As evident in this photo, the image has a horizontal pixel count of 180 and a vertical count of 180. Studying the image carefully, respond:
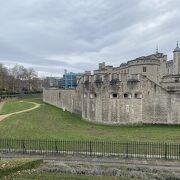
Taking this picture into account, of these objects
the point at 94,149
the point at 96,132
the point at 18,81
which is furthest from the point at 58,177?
the point at 18,81

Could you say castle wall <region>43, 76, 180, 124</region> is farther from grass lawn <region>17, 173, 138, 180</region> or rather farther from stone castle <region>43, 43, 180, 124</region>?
grass lawn <region>17, 173, 138, 180</region>

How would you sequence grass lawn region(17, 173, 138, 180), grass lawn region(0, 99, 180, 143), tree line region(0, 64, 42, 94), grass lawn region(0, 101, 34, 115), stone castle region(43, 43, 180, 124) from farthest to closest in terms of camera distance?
tree line region(0, 64, 42, 94)
grass lawn region(0, 101, 34, 115)
stone castle region(43, 43, 180, 124)
grass lawn region(0, 99, 180, 143)
grass lawn region(17, 173, 138, 180)

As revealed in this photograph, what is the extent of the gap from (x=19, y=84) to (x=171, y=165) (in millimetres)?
101292

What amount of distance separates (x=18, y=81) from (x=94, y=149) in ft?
321

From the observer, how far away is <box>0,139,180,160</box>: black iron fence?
19.2 meters

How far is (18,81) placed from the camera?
376ft

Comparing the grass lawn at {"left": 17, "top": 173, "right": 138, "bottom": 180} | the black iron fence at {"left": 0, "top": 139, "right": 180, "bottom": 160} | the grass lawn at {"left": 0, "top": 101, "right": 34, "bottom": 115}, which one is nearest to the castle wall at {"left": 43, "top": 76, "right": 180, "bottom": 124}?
the black iron fence at {"left": 0, "top": 139, "right": 180, "bottom": 160}

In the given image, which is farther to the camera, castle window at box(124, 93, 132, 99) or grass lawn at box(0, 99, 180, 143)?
castle window at box(124, 93, 132, 99)

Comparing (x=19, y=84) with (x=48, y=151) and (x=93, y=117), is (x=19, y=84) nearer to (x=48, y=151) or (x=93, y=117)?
(x=93, y=117)

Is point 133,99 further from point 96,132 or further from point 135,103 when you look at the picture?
point 96,132

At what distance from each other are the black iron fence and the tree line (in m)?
71.1

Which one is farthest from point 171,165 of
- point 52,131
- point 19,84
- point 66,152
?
point 19,84

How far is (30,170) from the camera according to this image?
50.5 feet

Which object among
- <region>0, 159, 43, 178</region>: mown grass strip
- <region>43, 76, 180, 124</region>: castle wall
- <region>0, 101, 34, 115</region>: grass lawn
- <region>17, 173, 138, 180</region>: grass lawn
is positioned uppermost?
<region>43, 76, 180, 124</region>: castle wall
